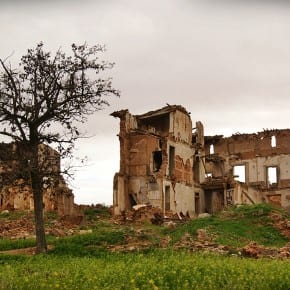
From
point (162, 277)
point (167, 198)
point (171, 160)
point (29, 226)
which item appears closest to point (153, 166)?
point (171, 160)

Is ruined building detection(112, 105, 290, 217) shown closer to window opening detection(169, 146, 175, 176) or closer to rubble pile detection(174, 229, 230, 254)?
window opening detection(169, 146, 175, 176)

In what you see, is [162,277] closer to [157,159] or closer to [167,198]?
[167,198]

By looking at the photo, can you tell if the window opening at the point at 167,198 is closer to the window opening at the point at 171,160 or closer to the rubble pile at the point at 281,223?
the window opening at the point at 171,160

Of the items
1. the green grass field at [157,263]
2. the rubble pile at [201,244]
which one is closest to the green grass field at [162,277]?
the green grass field at [157,263]

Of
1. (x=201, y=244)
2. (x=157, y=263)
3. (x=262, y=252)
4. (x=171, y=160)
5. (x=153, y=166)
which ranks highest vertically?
(x=171, y=160)

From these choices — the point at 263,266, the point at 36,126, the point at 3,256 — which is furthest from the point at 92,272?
the point at 36,126

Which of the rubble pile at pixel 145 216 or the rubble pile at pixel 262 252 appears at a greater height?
the rubble pile at pixel 145 216

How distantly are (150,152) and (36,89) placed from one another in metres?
21.5

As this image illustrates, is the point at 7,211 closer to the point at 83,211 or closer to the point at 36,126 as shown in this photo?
the point at 83,211

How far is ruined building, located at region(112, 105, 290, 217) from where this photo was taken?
42219mm

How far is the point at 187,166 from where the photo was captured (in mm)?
46469

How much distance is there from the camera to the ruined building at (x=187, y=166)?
4222 cm

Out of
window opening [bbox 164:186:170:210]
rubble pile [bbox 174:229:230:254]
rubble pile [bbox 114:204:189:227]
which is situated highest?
window opening [bbox 164:186:170:210]

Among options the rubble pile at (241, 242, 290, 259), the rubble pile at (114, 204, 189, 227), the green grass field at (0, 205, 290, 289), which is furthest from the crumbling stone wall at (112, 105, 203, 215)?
the rubble pile at (241, 242, 290, 259)
